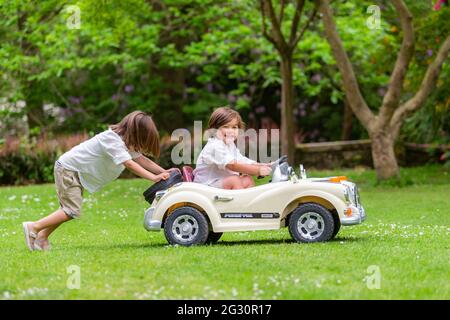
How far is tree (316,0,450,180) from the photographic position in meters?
15.1

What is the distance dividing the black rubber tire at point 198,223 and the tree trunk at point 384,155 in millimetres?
8208

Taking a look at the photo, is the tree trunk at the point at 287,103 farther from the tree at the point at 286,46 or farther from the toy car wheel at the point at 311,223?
the toy car wheel at the point at 311,223

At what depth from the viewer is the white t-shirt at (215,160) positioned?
8.02 m

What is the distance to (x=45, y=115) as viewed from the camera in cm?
2297

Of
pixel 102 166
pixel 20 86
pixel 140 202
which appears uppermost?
pixel 20 86

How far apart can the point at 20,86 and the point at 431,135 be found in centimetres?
947

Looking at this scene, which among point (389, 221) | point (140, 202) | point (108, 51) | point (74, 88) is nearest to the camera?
point (389, 221)

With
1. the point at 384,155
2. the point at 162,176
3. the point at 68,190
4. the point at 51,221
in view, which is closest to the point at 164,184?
the point at 162,176

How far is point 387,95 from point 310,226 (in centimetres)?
784

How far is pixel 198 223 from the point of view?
7.80 metres

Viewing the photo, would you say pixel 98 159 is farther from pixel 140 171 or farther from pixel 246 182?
pixel 246 182

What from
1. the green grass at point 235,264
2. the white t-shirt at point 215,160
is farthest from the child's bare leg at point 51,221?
the white t-shirt at point 215,160

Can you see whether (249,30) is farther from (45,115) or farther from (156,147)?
(156,147)
